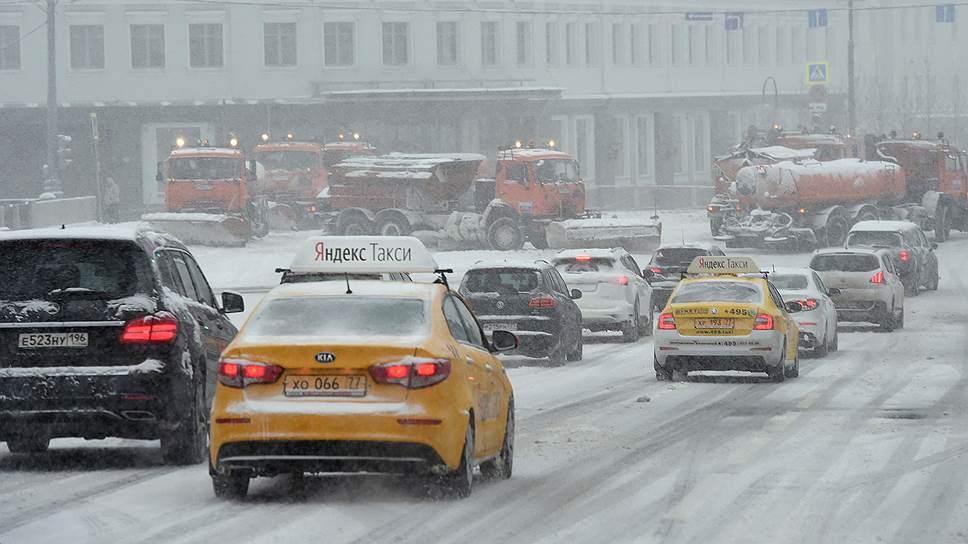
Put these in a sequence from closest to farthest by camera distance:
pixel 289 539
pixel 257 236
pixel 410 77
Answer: pixel 289 539, pixel 257 236, pixel 410 77

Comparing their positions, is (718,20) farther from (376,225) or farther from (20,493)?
(20,493)

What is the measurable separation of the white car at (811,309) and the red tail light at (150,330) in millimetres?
13871

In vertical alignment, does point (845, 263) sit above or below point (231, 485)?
above

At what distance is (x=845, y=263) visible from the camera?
105 ft

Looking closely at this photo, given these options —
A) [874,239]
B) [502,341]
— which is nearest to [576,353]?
[502,341]

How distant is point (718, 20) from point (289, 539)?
89445 mm

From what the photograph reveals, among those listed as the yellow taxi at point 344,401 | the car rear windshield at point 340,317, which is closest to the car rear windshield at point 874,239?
the car rear windshield at point 340,317

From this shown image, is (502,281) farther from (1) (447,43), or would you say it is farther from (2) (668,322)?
(1) (447,43)

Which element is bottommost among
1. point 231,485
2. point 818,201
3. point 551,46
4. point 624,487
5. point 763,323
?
point 624,487

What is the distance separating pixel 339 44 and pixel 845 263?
49948 millimetres

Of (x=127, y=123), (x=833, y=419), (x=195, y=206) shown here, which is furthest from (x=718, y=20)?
(x=833, y=419)

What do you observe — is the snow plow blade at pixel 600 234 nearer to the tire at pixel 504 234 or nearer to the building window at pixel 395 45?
the tire at pixel 504 234

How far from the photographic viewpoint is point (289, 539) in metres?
9.63

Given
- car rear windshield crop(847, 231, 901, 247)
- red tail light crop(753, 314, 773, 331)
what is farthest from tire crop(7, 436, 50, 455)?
car rear windshield crop(847, 231, 901, 247)
